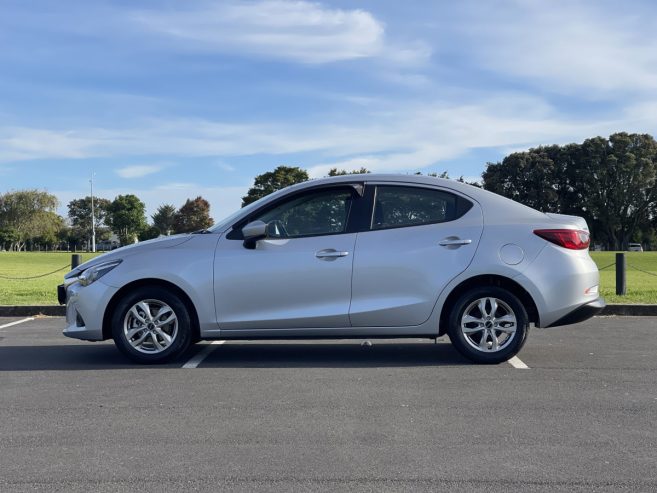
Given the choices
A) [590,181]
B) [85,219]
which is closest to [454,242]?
[590,181]

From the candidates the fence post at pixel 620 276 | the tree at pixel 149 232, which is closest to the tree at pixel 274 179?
the tree at pixel 149 232

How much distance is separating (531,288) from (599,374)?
934 millimetres

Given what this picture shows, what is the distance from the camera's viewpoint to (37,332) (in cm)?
889

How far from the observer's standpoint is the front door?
6.23 meters

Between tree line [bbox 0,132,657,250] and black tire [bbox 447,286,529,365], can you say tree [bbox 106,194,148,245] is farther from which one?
black tire [bbox 447,286,529,365]

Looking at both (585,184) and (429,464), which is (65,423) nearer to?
(429,464)

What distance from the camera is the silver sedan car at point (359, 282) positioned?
622 centimetres

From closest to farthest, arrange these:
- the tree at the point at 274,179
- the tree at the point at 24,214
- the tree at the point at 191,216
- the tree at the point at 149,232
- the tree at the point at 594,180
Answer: the tree at the point at 594,180
the tree at the point at 274,179
the tree at the point at 24,214
the tree at the point at 191,216
the tree at the point at 149,232

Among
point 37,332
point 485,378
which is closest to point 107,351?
point 37,332

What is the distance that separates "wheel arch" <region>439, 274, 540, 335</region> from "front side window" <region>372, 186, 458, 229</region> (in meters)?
0.63

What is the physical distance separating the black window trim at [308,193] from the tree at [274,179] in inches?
2682

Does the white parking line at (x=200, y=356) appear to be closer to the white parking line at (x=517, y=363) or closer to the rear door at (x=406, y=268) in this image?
the rear door at (x=406, y=268)

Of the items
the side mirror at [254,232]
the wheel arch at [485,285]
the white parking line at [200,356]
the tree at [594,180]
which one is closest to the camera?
the side mirror at [254,232]

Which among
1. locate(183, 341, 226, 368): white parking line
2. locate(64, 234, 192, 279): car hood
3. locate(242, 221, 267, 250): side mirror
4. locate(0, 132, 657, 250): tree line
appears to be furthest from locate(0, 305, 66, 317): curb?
locate(0, 132, 657, 250): tree line
